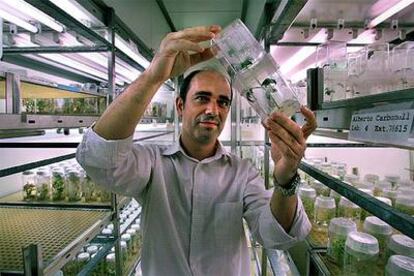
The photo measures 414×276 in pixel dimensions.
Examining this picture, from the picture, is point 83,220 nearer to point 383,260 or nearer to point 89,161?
point 89,161

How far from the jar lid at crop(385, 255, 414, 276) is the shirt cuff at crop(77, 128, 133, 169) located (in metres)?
0.84

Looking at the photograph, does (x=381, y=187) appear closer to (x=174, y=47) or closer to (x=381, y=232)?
(x=381, y=232)

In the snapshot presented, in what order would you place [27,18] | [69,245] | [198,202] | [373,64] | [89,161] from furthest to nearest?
[27,18] < [69,245] < [198,202] < [89,161] < [373,64]

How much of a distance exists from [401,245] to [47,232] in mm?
1635

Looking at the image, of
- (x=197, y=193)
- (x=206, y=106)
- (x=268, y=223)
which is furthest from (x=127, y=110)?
(x=268, y=223)

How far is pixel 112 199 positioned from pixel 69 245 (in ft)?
2.00

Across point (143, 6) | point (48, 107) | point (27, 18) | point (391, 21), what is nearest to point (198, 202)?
point (48, 107)

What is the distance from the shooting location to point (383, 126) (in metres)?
0.56

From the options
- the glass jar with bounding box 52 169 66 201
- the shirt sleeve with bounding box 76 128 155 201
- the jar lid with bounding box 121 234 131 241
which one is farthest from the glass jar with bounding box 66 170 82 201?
the shirt sleeve with bounding box 76 128 155 201

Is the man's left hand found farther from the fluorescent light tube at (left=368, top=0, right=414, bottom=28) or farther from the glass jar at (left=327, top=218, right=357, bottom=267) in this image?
the fluorescent light tube at (left=368, top=0, right=414, bottom=28)

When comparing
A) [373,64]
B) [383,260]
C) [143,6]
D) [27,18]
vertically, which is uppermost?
[143,6]

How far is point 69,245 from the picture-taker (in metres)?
1.40

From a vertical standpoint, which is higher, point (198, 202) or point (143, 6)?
point (143, 6)

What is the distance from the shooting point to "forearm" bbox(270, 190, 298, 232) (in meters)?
0.96
